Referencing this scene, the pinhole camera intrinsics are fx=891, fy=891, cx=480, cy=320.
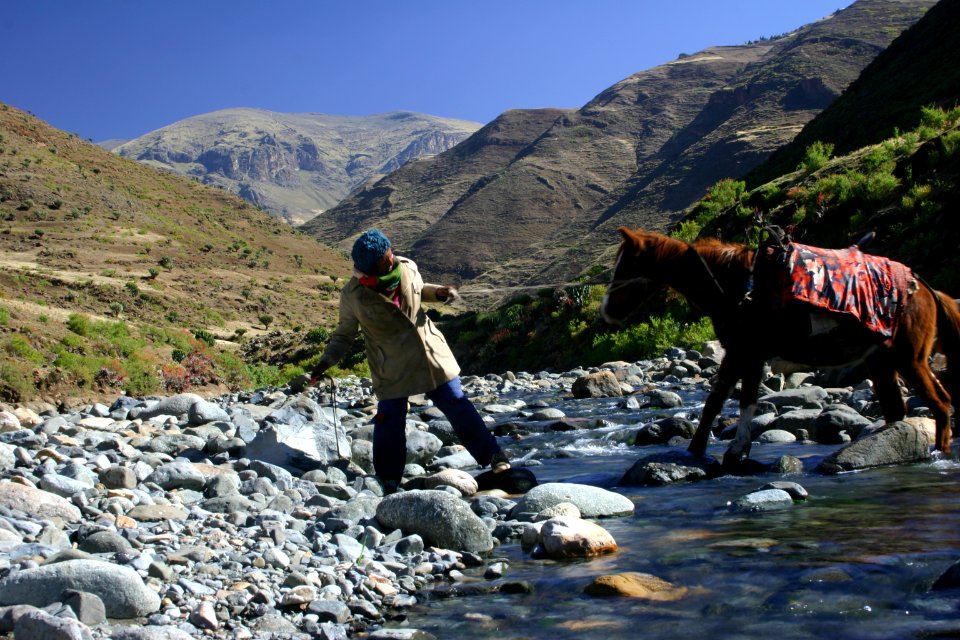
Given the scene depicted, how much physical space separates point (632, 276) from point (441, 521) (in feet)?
8.46

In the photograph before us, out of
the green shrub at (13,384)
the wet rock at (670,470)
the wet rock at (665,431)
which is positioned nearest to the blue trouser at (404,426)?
the wet rock at (670,470)

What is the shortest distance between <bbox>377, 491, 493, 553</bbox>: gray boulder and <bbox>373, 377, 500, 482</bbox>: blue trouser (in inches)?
51.9

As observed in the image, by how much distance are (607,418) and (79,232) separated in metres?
66.4

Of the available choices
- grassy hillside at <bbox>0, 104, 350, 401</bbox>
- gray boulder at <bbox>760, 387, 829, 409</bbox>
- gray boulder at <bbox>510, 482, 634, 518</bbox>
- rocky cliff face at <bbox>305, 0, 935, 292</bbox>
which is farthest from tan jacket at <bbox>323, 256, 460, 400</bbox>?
rocky cliff face at <bbox>305, 0, 935, 292</bbox>

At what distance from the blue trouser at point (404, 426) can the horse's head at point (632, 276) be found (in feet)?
4.52

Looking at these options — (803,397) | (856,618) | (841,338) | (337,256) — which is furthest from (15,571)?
(337,256)

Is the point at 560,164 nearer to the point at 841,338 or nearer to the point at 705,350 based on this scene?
the point at 705,350

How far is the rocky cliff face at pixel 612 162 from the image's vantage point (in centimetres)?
10400

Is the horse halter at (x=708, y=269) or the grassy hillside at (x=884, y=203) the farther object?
the grassy hillside at (x=884, y=203)

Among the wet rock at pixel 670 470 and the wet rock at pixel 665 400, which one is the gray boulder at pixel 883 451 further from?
the wet rock at pixel 665 400

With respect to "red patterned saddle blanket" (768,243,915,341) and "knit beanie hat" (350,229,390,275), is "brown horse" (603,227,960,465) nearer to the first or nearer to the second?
"red patterned saddle blanket" (768,243,915,341)

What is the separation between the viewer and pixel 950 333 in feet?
23.4

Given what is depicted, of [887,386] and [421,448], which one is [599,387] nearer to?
[421,448]

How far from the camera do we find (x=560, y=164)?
490 ft
